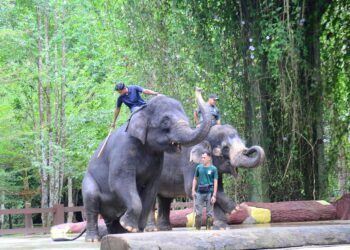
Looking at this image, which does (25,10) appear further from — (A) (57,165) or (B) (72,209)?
(B) (72,209)

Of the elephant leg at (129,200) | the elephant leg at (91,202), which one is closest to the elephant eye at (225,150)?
the elephant leg at (91,202)

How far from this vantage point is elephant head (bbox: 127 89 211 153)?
967 centimetres

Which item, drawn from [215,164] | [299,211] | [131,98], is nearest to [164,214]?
[215,164]

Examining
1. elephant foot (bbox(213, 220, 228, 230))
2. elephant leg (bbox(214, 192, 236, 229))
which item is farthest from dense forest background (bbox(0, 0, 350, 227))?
elephant foot (bbox(213, 220, 228, 230))

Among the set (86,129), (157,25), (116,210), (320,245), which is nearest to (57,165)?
(86,129)

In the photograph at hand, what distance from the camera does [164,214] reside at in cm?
1273

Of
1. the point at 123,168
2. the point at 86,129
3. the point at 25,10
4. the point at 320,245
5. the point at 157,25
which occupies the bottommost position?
the point at 320,245

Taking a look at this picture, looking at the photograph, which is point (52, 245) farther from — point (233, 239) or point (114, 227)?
point (233, 239)

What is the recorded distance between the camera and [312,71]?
1664cm

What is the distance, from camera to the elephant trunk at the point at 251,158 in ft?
37.1

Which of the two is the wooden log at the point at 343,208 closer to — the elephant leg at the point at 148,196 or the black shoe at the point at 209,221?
the black shoe at the point at 209,221

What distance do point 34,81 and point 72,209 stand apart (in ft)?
19.9

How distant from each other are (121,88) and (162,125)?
958 mm

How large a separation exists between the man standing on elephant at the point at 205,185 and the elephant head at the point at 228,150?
474 mm
